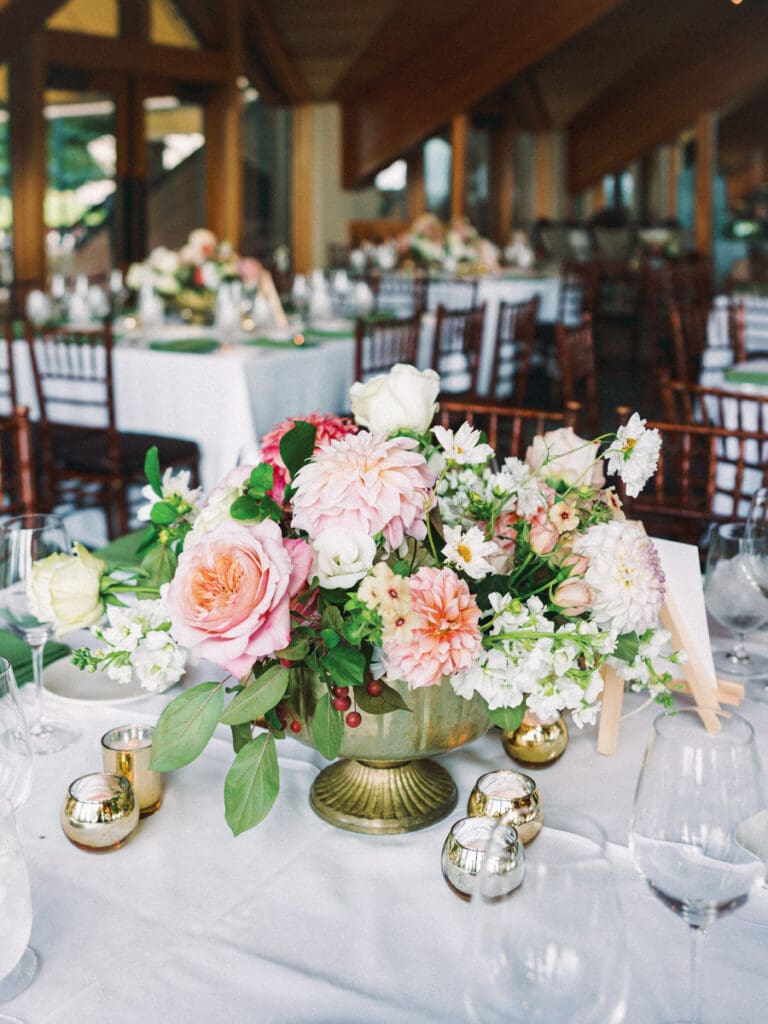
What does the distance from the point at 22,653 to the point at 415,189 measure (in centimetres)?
1027

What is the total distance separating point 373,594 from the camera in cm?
87

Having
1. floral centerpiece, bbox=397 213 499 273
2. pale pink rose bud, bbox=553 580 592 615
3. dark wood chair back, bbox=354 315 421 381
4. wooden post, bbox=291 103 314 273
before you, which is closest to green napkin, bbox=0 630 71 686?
pale pink rose bud, bbox=553 580 592 615

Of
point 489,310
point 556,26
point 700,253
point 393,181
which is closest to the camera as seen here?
point 489,310

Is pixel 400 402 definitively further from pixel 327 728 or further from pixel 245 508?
pixel 327 728

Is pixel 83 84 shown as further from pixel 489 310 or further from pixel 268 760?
pixel 268 760

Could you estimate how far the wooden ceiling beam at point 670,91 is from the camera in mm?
10992

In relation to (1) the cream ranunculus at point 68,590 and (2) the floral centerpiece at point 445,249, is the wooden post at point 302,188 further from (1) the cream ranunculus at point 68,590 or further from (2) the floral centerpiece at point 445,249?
(1) the cream ranunculus at point 68,590

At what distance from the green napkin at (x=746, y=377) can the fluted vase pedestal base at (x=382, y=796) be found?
2744 mm

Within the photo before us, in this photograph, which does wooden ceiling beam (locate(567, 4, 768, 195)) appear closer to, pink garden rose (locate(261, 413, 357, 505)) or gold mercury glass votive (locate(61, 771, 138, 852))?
pink garden rose (locate(261, 413, 357, 505))

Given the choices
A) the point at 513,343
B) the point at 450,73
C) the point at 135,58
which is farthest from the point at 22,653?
the point at 450,73

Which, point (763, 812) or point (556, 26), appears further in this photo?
point (556, 26)

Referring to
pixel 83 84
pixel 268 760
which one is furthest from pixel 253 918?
pixel 83 84

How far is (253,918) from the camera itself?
3.02 feet

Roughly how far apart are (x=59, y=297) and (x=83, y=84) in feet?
10.9
